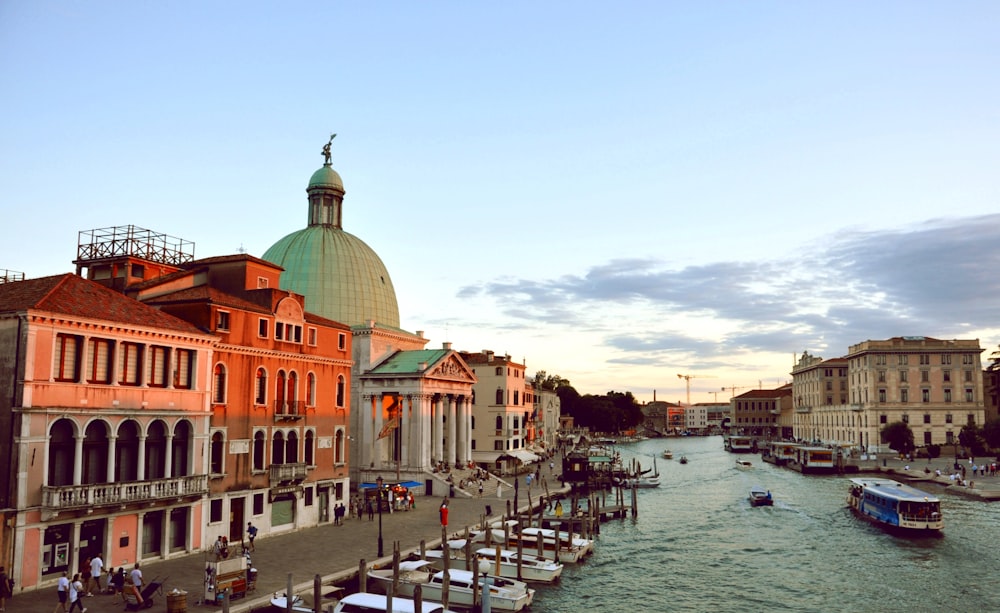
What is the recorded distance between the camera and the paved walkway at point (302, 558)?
27.9 metres

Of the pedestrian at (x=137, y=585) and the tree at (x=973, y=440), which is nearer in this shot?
the pedestrian at (x=137, y=585)

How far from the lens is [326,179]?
252ft

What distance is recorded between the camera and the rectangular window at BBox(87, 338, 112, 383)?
3155 cm

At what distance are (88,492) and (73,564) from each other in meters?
2.80

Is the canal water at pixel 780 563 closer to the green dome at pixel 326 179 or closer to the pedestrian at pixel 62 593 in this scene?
the pedestrian at pixel 62 593

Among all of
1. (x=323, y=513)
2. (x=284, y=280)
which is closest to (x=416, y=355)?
(x=284, y=280)

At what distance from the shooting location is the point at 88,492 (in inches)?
1195

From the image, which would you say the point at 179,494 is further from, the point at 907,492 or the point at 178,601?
the point at 907,492

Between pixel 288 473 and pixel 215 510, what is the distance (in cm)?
503

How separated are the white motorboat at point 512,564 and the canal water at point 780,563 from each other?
770 mm

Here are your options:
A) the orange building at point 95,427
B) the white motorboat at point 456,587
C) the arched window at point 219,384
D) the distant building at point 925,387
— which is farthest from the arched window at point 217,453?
the distant building at point 925,387

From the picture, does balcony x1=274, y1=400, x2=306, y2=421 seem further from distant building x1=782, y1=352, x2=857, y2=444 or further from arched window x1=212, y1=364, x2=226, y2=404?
distant building x1=782, y1=352, x2=857, y2=444

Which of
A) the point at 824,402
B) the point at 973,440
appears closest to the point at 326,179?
the point at 973,440

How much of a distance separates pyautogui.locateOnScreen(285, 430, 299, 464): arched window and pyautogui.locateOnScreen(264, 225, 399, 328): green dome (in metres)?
27.3
